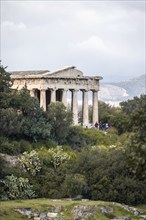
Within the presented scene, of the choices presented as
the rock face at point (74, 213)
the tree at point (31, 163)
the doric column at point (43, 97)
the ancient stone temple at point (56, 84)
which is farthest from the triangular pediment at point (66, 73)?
the rock face at point (74, 213)

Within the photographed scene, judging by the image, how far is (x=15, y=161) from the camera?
219 ft

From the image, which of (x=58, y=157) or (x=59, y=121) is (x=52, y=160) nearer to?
(x=58, y=157)

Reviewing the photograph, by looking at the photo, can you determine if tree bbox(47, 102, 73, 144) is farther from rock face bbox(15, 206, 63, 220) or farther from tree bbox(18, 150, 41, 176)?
rock face bbox(15, 206, 63, 220)

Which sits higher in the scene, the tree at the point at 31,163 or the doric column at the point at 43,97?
the doric column at the point at 43,97

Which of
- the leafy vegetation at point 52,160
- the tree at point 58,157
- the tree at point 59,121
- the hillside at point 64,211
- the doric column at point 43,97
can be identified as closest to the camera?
the hillside at point 64,211

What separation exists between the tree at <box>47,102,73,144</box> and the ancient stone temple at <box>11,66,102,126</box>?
796 centimetres

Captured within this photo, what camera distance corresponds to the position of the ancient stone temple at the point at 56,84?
85.1 metres

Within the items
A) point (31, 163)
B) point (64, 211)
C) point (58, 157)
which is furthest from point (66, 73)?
point (64, 211)

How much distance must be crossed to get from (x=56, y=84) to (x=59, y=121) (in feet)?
38.0

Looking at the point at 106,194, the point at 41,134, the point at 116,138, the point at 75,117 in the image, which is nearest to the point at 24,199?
the point at 106,194

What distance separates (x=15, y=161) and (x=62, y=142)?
10497mm

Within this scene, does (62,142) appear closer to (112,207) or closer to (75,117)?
(75,117)

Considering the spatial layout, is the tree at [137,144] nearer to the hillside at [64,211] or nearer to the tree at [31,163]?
the hillside at [64,211]

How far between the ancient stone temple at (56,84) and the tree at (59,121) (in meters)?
7.96
